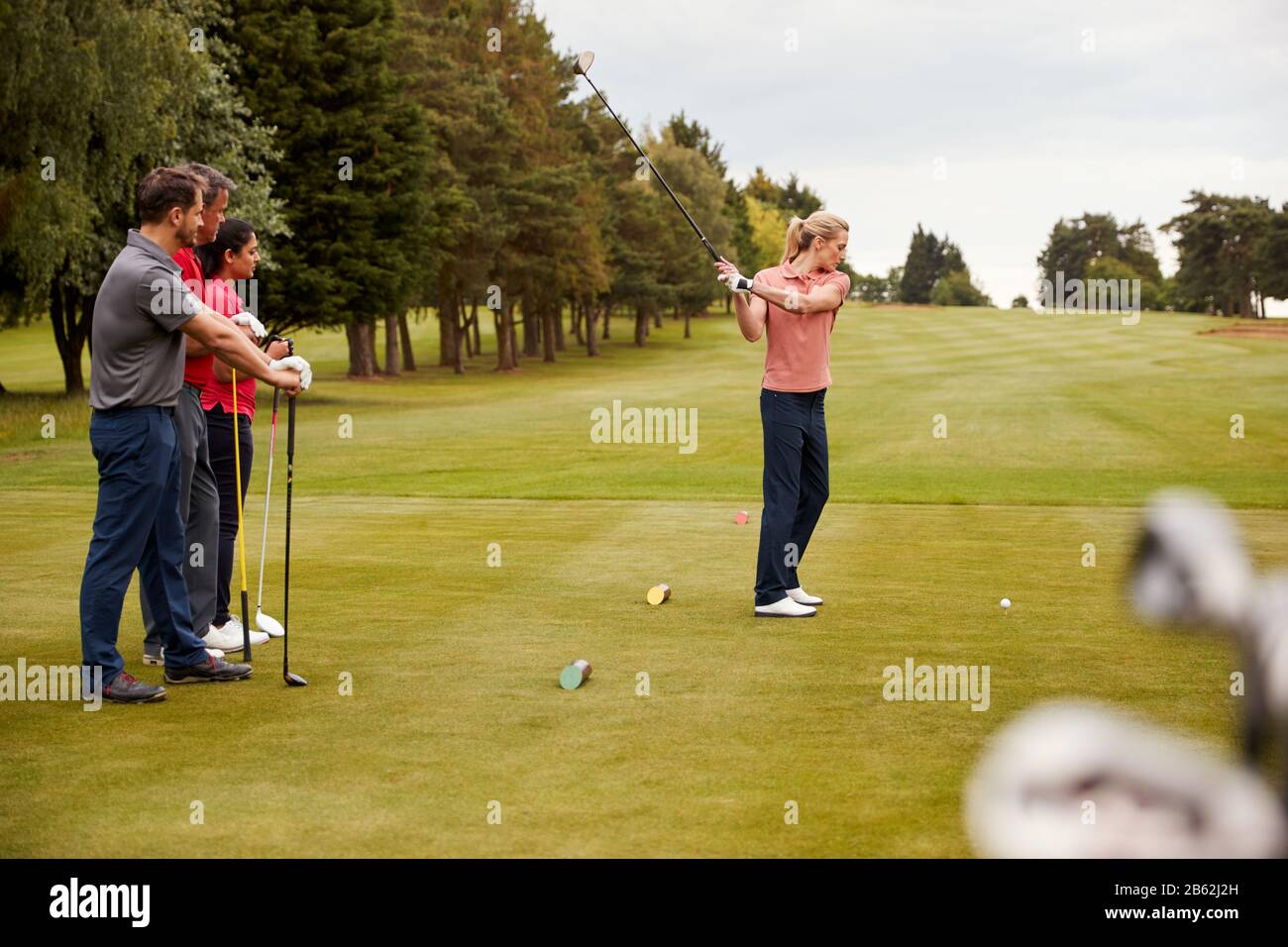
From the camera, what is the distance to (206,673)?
6684mm

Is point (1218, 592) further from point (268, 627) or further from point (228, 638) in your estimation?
point (268, 627)

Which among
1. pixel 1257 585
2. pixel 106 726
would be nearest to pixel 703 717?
pixel 106 726

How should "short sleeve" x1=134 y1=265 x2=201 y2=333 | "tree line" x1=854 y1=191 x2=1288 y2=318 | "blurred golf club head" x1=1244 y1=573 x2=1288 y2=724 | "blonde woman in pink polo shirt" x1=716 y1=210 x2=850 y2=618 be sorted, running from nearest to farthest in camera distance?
"blurred golf club head" x1=1244 y1=573 x2=1288 y2=724 < "short sleeve" x1=134 y1=265 x2=201 y2=333 < "blonde woman in pink polo shirt" x1=716 y1=210 x2=850 y2=618 < "tree line" x1=854 y1=191 x2=1288 y2=318

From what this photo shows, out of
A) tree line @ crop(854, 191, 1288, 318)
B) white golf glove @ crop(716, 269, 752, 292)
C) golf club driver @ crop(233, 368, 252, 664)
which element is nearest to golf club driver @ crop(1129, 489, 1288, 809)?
golf club driver @ crop(233, 368, 252, 664)

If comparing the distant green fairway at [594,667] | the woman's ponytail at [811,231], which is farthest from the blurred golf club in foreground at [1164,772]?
the woman's ponytail at [811,231]

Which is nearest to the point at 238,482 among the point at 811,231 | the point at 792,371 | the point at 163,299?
the point at 163,299

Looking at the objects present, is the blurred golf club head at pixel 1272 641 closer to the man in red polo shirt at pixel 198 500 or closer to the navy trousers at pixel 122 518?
the navy trousers at pixel 122 518

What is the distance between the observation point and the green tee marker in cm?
619

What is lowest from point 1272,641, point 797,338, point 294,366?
point 1272,641

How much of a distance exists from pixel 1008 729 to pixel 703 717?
1266mm

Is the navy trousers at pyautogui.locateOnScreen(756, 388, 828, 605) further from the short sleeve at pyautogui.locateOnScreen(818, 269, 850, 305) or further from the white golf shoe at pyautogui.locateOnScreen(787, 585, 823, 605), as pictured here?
the short sleeve at pyautogui.locateOnScreen(818, 269, 850, 305)

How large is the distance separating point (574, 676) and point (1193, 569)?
15.9ft
